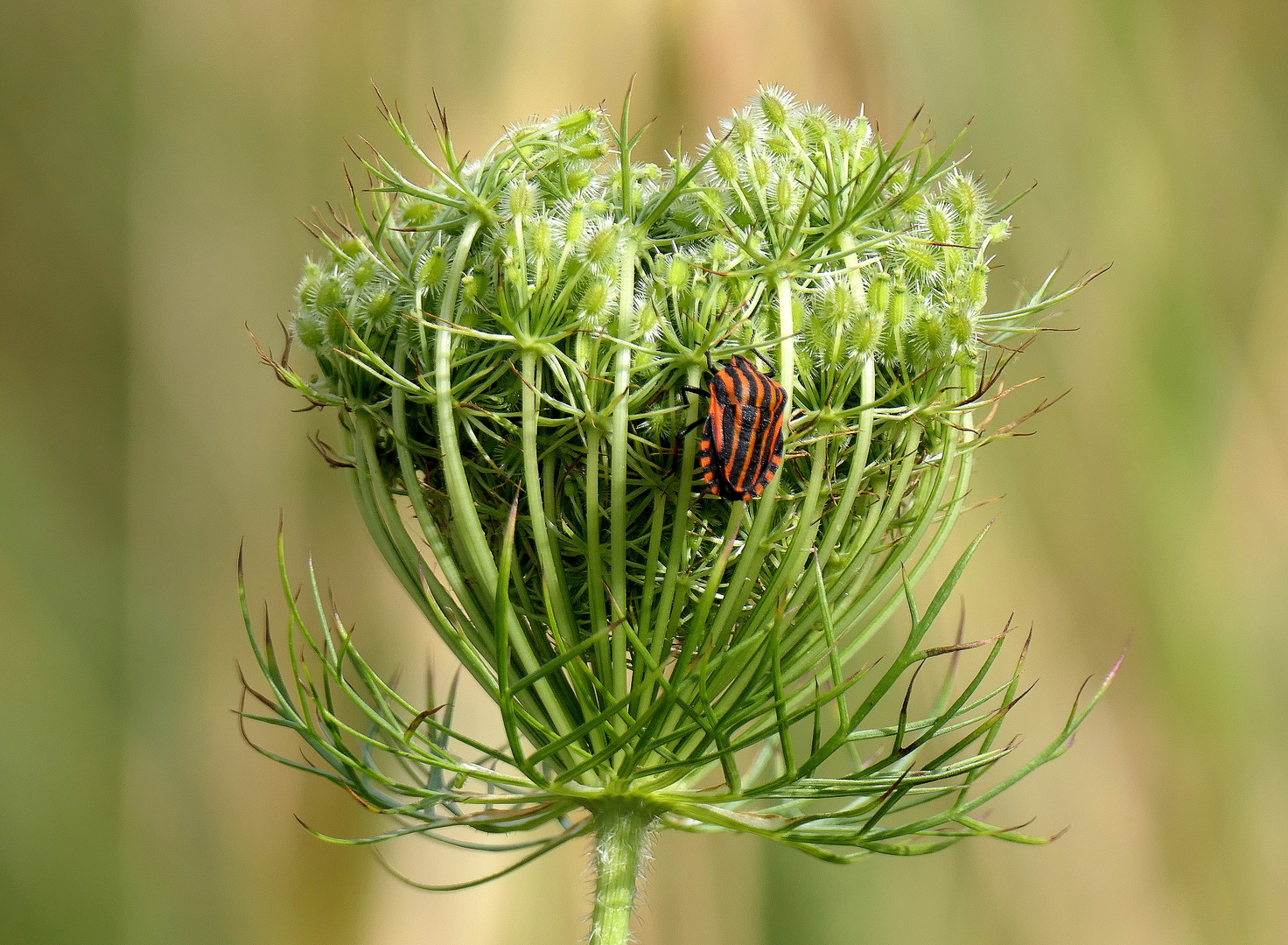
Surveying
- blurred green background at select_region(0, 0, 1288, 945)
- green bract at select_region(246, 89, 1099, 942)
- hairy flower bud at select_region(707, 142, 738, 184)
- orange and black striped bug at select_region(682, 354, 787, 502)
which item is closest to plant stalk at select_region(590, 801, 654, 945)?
green bract at select_region(246, 89, 1099, 942)

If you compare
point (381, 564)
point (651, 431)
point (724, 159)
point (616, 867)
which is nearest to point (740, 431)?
point (651, 431)

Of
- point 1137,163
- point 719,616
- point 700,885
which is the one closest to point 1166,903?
point 700,885

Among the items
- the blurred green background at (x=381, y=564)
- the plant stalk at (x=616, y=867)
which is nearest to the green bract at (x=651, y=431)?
the plant stalk at (x=616, y=867)

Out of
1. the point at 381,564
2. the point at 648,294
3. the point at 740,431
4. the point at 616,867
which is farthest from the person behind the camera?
the point at 381,564

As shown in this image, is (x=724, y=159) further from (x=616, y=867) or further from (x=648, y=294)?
(x=616, y=867)

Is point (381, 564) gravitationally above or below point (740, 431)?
above

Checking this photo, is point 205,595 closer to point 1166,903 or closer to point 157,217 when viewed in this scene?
point 157,217

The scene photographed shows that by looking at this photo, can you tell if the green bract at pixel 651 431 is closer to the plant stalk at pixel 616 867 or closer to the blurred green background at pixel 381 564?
the plant stalk at pixel 616 867

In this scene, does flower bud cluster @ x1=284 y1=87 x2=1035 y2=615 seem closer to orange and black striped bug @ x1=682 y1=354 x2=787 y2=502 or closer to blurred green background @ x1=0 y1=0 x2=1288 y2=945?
orange and black striped bug @ x1=682 y1=354 x2=787 y2=502
